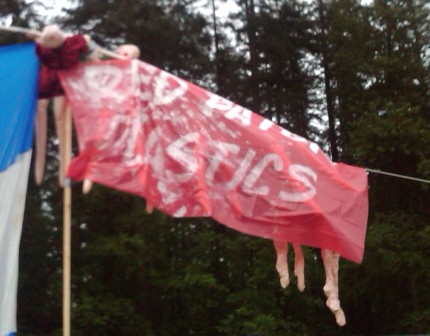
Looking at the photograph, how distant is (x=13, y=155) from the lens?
16.3 feet

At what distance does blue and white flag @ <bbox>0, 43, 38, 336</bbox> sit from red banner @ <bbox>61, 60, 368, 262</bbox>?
1.38 ft

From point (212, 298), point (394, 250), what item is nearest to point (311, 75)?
point (394, 250)

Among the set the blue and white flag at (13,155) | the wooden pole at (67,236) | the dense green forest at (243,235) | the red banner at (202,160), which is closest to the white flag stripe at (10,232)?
the blue and white flag at (13,155)

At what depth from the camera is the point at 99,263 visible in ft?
54.5

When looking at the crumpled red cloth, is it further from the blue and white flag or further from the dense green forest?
the dense green forest

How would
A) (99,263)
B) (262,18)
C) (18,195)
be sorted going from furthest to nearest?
1. (262,18)
2. (99,263)
3. (18,195)

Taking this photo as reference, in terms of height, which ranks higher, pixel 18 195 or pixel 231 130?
pixel 231 130

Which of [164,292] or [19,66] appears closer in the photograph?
[19,66]

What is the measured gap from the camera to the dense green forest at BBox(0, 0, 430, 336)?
16.3 m

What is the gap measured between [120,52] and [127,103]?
0.51 meters

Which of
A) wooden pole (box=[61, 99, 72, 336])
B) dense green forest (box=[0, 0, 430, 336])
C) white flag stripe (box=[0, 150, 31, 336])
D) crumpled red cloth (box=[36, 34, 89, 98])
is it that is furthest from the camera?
dense green forest (box=[0, 0, 430, 336])

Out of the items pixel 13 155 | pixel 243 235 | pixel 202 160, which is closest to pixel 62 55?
pixel 13 155

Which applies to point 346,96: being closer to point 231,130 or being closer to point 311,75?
point 311,75

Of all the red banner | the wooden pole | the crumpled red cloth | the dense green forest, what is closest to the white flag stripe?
the wooden pole
